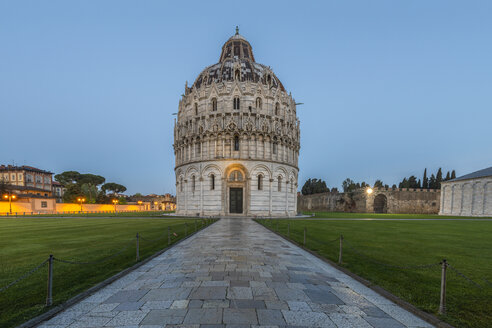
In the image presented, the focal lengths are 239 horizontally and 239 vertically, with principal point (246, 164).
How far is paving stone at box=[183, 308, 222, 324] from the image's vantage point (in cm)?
440

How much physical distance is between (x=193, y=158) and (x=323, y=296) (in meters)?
35.7

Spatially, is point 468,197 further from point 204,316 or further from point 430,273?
point 204,316

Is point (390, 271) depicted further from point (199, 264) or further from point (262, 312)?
point (199, 264)

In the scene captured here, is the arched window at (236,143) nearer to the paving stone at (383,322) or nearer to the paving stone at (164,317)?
the paving stone at (164,317)

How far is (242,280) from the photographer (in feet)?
22.0

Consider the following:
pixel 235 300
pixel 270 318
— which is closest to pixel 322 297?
pixel 270 318

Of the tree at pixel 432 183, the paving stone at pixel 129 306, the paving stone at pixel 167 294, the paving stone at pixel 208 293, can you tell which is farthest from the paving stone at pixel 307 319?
the tree at pixel 432 183

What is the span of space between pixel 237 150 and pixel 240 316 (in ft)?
110

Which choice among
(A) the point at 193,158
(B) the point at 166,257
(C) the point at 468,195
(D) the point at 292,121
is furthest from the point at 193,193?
(C) the point at 468,195

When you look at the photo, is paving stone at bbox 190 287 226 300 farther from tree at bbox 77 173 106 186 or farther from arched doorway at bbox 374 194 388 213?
tree at bbox 77 173 106 186

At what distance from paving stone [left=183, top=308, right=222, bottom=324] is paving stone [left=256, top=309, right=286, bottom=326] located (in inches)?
31.0

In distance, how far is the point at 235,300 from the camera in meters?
5.35

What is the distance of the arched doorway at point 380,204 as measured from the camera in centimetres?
6375

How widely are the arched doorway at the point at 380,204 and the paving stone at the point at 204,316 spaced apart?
68.9 m
